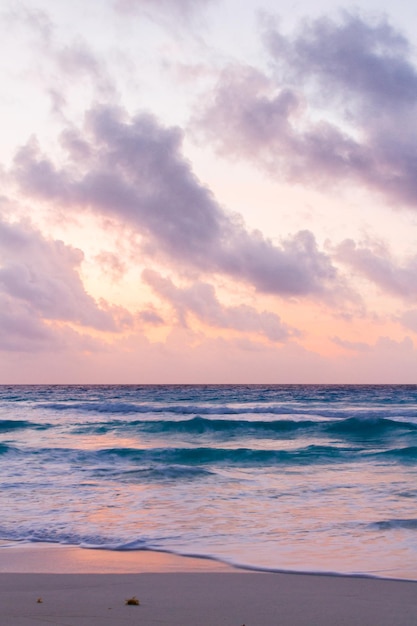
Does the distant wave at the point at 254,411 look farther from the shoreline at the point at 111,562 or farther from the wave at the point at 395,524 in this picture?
the shoreline at the point at 111,562

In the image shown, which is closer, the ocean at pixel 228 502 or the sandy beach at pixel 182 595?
the sandy beach at pixel 182 595

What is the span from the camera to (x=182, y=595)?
19.5 ft

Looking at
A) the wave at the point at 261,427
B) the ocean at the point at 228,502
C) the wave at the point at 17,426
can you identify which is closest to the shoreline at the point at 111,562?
the ocean at the point at 228,502

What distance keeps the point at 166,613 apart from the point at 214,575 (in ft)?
4.73

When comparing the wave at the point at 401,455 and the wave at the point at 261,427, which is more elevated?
the wave at the point at 401,455

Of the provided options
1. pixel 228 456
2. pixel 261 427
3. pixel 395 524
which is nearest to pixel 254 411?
pixel 261 427

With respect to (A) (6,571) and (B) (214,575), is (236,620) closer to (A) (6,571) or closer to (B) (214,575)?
(B) (214,575)

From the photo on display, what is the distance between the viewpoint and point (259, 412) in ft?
139

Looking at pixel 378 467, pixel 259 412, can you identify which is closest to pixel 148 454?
pixel 378 467

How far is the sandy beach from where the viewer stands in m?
5.18

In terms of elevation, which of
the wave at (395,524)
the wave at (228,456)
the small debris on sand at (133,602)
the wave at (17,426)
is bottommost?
the wave at (17,426)

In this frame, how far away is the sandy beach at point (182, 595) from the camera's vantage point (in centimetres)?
518

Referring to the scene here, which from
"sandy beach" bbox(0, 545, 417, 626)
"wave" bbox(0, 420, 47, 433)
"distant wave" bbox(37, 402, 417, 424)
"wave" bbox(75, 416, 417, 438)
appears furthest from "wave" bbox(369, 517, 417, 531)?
"distant wave" bbox(37, 402, 417, 424)

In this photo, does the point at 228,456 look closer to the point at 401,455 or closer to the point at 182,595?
the point at 401,455
